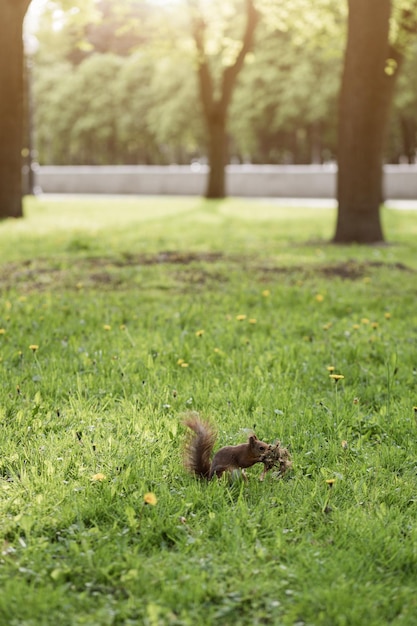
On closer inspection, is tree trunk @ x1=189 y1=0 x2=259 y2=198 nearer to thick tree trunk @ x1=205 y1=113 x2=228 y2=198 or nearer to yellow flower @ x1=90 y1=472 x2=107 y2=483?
thick tree trunk @ x1=205 y1=113 x2=228 y2=198

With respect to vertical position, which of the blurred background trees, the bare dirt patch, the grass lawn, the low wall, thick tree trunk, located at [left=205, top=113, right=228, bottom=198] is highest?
the blurred background trees

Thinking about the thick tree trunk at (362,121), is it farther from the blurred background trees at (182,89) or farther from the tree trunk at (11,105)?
the blurred background trees at (182,89)

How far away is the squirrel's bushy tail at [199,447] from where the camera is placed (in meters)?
3.46

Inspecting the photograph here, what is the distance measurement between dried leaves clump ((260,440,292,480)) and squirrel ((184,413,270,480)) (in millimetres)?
69

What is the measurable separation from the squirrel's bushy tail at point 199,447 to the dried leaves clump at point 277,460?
0.24m

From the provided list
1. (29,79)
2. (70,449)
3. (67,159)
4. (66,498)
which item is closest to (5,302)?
(70,449)

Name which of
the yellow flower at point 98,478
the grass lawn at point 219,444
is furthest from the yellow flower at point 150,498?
the yellow flower at point 98,478

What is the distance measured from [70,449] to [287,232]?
38.2 feet

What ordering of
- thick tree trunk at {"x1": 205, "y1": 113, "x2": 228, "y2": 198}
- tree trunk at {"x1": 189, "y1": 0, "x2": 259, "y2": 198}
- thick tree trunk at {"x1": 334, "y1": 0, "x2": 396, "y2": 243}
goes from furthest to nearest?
thick tree trunk at {"x1": 205, "y1": 113, "x2": 228, "y2": 198}, tree trunk at {"x1": 189, "y1": 0, "x2": 259, "y2": 198}, thick tree trunk at {"x1": 334, "y1": 0, "x2": 396, "y2": 243}

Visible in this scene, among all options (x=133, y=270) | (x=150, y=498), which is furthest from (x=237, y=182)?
(x=150, y=498)

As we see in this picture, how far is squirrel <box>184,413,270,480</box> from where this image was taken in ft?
11.3

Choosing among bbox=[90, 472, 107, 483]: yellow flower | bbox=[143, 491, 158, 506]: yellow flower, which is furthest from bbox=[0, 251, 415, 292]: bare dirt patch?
bbox=[143, 491, 158, 506]: yellow flower

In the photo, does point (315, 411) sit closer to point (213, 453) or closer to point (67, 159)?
point (213, 453)

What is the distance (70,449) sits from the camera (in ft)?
12.6
